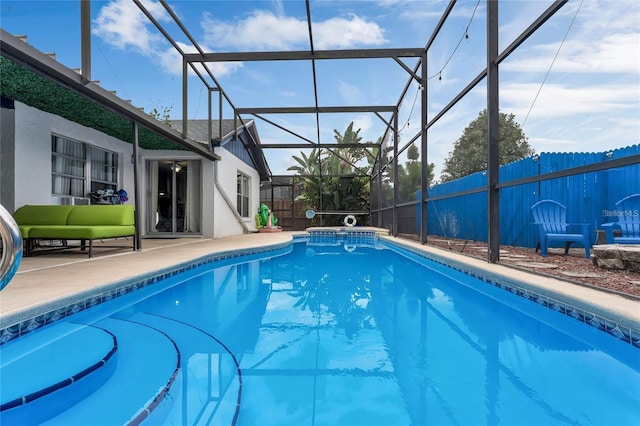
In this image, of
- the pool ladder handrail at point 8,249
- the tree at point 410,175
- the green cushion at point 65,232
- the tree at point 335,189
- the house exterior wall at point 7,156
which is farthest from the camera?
the tree at point 335,189

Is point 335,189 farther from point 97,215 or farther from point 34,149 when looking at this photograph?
point 34,149

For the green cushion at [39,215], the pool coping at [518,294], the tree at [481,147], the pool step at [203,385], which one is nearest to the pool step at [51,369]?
the pool coping at [518,294]

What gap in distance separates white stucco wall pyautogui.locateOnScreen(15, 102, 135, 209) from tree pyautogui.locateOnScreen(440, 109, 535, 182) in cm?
1742

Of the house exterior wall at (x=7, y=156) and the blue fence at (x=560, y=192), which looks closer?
the house exterior wall at (x=7, y=156)

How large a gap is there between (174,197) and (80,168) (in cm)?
280

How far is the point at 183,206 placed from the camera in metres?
10.2

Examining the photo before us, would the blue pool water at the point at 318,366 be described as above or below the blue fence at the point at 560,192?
below

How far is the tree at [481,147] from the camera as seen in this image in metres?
18.4

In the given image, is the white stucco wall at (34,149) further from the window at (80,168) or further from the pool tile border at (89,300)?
the pool tile border at (89,300)

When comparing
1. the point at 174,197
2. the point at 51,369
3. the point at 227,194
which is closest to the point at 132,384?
the point at 51,369

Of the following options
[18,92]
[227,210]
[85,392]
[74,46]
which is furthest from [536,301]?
[227,210]

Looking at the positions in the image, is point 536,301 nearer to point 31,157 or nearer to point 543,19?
point 543,19

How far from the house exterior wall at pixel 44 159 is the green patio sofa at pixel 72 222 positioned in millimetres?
507

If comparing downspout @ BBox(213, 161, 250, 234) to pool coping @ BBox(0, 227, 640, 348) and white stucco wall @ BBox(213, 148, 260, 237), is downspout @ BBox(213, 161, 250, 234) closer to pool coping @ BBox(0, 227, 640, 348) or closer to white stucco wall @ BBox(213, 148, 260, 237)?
white stucco wall @ BBox(213, 148, 260, 237)
